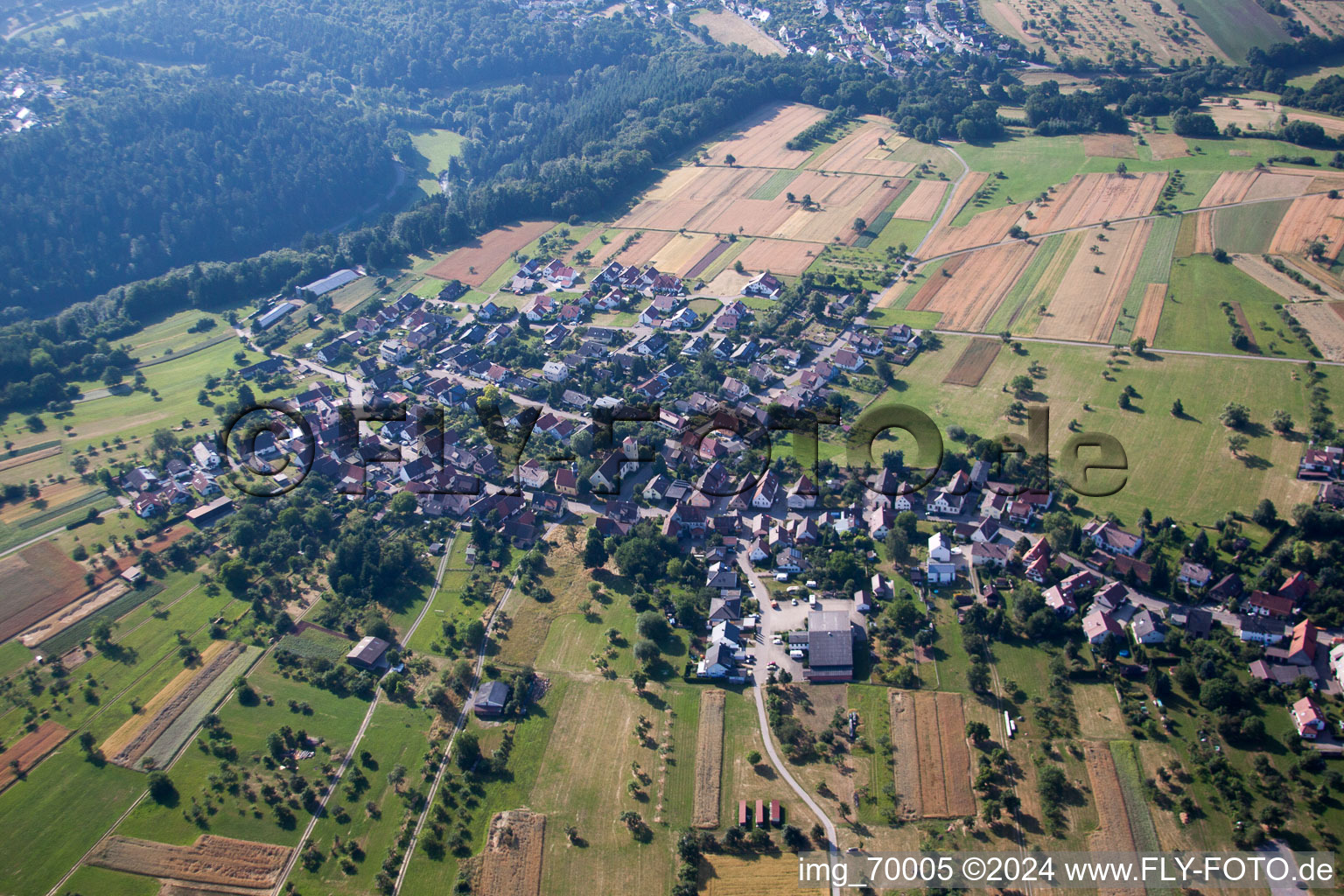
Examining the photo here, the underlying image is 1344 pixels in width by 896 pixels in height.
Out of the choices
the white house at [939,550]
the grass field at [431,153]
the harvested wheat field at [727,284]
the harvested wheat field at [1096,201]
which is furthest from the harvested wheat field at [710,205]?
the white house at [939,550]

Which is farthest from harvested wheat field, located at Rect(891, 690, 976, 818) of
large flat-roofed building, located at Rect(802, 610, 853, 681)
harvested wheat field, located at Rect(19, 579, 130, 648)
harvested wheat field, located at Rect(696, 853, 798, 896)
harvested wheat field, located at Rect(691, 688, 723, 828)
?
harvested wheat field, located at Rect(19, 579, 130, 648)

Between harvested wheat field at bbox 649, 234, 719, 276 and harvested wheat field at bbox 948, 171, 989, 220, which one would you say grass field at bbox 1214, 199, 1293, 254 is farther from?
harvested wheat field at bbox 649, 234, 719, 276

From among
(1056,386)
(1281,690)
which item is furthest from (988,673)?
(1056,386)

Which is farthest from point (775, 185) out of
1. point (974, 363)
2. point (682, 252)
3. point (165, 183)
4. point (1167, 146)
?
point (165, 183)

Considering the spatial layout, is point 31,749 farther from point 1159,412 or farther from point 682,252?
point 1159,412

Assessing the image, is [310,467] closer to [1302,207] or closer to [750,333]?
[750,333]

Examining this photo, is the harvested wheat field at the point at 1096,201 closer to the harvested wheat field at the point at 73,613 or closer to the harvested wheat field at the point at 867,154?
the harvested wheat field at the point at 867,154
